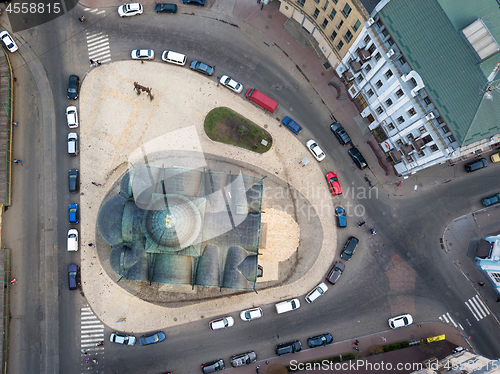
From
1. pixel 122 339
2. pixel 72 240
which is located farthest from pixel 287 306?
pixel 72 240

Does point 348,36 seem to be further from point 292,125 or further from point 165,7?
point 165,7

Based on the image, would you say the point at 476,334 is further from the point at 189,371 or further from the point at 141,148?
the point at 141,148

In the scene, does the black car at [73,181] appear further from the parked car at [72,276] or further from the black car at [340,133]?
the black car at [340,133]

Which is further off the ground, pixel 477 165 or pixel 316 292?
pixel 477 165

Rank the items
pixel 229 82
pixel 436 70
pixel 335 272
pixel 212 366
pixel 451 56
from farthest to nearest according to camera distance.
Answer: pixel 229 82 < pixel 335 272 < pixel 212 366 < pixel 436 70 < pixel 451 56

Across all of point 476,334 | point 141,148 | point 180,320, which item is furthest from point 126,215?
point 476,334
